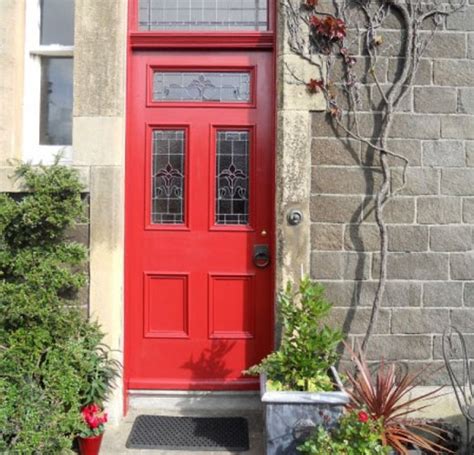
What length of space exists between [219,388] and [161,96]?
235 cm

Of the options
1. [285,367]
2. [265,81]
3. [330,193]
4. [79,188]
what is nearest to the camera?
[285,367]

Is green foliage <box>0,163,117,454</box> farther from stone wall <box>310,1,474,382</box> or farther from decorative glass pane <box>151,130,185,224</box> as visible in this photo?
stone wall <box>310,1,474,382</box>

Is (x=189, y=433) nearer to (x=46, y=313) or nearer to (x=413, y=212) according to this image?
(x=46, y=313)

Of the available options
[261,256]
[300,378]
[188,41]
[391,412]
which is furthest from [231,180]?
[391,412]

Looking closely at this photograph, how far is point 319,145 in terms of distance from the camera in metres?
3.73

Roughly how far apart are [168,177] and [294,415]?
2.01 meters

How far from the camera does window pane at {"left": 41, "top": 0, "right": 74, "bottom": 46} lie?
390 cm

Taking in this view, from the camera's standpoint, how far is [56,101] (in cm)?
397

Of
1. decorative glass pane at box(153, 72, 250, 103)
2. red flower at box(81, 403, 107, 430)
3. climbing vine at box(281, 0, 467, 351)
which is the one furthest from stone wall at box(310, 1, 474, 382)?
red flower at box(81, 403, 107, 430)

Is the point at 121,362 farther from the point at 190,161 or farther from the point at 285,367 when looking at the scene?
the point at 190,161

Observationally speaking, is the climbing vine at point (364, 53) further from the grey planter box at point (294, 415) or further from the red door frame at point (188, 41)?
the grey planter box at point (294, 415)

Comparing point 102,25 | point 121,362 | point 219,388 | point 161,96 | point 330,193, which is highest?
point 102,25

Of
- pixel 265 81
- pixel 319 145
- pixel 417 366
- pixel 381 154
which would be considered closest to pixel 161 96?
pixel 265 81

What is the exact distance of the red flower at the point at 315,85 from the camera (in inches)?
145
